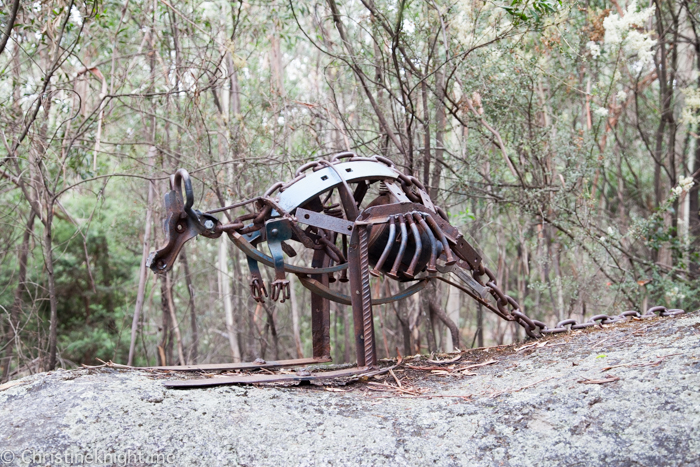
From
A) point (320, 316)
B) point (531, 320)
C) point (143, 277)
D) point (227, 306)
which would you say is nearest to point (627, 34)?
point (531, 320)

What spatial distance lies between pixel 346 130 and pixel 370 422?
375 centimetres

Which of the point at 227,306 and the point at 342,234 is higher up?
the point at 342,234

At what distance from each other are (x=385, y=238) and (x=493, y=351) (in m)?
1.43

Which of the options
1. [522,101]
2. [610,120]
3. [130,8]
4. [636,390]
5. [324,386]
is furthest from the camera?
[610,120]

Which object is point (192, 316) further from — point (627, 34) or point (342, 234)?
point (627, 34)

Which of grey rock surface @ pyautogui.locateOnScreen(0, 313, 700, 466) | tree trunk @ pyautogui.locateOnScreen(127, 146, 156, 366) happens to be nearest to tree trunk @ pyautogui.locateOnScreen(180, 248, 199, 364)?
tree trunk @ pyautogui.locateOnScreen(127, 146, 156, 366)

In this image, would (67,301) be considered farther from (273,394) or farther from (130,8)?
(273,394)

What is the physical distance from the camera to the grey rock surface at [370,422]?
8.25 feet

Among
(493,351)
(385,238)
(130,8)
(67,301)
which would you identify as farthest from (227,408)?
(67,301)

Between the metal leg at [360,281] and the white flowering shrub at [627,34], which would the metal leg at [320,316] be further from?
the white flowering shrub at [627,34]

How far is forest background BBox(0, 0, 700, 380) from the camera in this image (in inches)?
218

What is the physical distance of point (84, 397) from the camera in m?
2.91

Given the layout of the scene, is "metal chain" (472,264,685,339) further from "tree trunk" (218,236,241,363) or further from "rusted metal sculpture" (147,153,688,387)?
"tree trunk" (218,236,241,363)

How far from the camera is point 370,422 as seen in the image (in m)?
2.93
